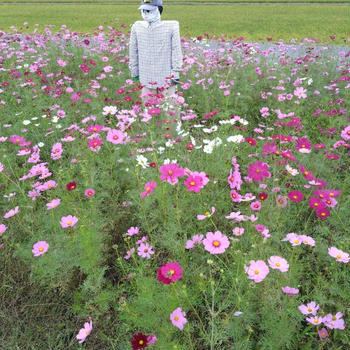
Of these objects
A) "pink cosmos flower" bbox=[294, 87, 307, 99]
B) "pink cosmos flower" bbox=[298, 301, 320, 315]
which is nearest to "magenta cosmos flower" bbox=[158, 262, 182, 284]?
"pink cosmos flower" bbox=[298, 301, 320, 315]

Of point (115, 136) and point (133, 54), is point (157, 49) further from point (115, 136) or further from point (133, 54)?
point (115, 136)

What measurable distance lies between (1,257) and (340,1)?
2899 centimetres

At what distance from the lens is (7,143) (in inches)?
148

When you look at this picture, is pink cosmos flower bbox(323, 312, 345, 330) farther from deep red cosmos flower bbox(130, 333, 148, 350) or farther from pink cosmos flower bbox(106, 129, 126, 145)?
pink cosmos flower bbox(106, 129, 126, 145)

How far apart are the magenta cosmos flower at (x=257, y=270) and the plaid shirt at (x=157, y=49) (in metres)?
2.53

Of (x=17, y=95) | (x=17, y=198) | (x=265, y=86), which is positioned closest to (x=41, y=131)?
(x=17, y=95)

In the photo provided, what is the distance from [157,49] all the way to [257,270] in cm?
290

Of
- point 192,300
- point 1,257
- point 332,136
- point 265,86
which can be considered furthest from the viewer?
point 265,86

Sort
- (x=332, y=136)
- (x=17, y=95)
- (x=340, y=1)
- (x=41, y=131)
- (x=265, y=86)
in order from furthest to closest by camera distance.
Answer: (x=340, y=1) < (x=265, y=86) < (x=17, y=95) < (x=41, y=131) < (x=332, y=136)

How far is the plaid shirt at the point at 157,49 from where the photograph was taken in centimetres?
362

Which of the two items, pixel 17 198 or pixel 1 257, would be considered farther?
pixel 17 198

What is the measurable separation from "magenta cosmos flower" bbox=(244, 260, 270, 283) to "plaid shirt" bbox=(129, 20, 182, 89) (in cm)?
253

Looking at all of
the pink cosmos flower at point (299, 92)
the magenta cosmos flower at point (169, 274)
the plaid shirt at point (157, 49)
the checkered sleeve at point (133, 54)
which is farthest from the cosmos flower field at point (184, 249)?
the checkered sleeve at point (133, 54)

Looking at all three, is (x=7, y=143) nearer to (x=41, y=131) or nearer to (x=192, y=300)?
(x=41, y=131)
